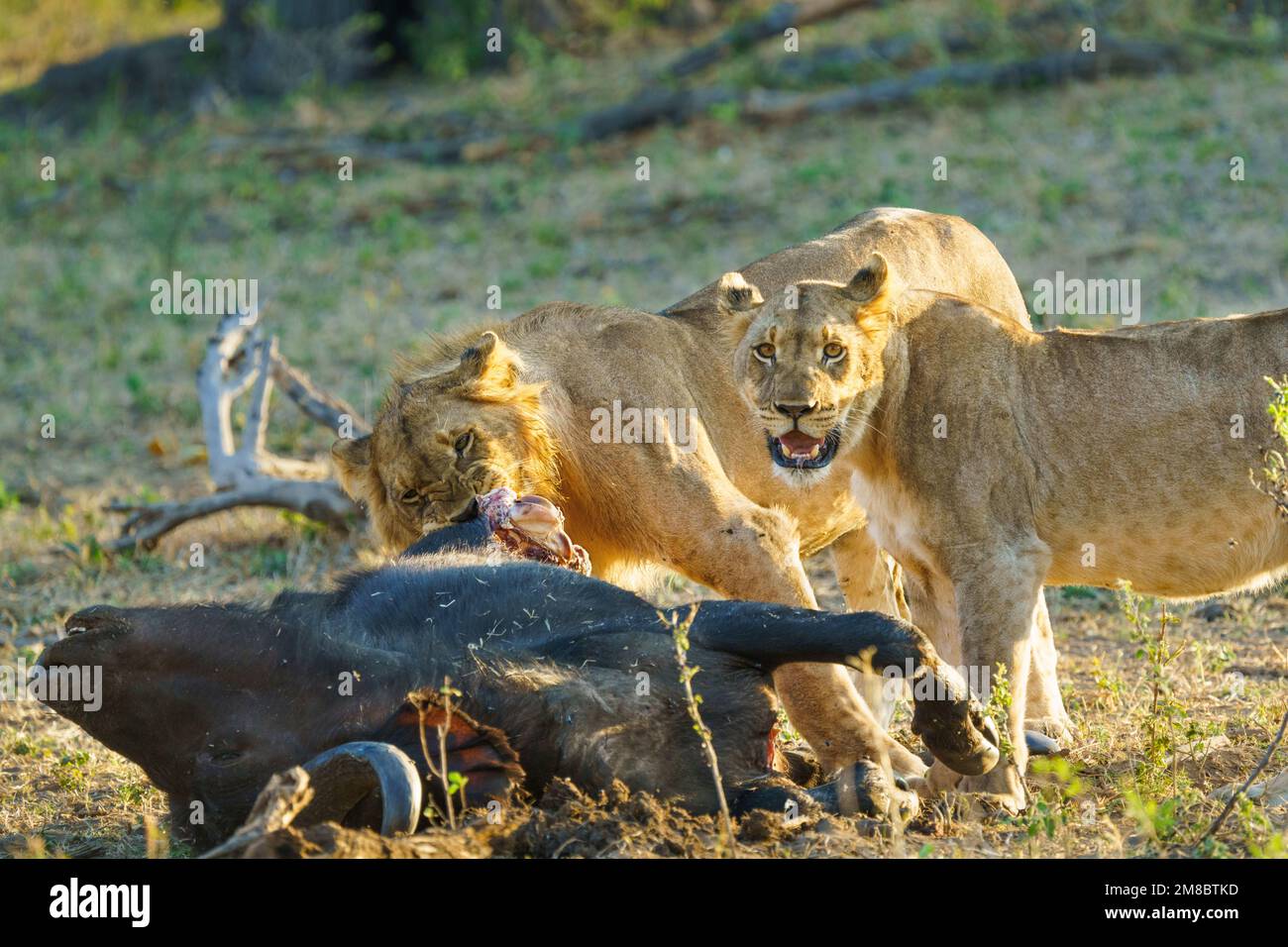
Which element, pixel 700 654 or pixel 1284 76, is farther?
pixel 1284 76

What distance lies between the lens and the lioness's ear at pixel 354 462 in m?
5.93

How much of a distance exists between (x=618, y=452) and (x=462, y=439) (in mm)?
513

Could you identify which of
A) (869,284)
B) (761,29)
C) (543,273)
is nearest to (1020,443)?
(869,284)

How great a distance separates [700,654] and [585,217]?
967 centimetres

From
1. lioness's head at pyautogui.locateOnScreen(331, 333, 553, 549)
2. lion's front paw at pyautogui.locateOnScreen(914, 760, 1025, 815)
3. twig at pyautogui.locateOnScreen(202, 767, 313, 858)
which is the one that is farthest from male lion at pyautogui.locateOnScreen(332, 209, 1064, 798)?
twig at pyautogui.locateOnScreen(202, 767, 313, 858)

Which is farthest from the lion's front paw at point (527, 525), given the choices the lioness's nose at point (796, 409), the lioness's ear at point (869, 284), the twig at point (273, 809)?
the twig at point (273, 809)

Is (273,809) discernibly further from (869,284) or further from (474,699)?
(869,284)

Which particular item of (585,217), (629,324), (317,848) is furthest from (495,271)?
(317,848)

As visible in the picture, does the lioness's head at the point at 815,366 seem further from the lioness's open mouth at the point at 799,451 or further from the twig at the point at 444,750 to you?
the twig at the point at 444,750

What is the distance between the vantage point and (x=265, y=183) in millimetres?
15711

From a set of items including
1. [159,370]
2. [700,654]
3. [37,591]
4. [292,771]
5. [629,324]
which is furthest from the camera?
[159,370]

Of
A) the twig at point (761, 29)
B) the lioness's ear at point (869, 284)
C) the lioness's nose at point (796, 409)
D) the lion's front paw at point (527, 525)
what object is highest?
the twig at point (761, 29)

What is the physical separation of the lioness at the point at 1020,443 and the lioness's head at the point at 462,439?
30.7 inches
